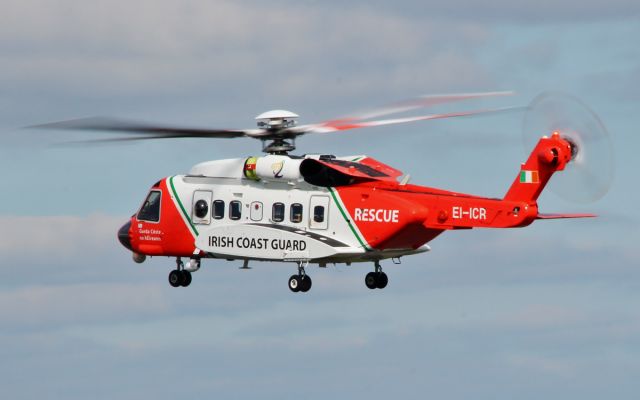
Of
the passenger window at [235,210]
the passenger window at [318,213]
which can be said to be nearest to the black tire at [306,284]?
the passenger window at [318,213]

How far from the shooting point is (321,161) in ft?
224

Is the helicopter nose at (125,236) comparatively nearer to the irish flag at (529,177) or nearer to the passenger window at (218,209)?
the passenger window at (218,209)

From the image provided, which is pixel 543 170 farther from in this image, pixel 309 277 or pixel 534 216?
pixel 309 277

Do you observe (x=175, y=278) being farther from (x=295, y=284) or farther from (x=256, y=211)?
(x=295, y=284)

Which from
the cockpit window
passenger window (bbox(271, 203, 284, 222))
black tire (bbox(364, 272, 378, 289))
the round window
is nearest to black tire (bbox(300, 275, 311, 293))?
passenger window (bbox(271, 203, 284, 222))

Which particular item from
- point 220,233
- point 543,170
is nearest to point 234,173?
point 220,233

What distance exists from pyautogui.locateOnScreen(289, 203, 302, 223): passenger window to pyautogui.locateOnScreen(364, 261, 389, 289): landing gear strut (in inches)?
130

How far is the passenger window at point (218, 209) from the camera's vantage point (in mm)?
70750

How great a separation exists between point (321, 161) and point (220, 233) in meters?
4.82

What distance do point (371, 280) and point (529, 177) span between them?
25.7 ft

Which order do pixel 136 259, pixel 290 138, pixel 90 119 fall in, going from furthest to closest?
pixel 136 259 < pixel 290 138 < pixel 90 119

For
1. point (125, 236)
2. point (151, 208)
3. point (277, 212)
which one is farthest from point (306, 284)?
point (125, 236)

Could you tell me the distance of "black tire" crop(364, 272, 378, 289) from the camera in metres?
69.9

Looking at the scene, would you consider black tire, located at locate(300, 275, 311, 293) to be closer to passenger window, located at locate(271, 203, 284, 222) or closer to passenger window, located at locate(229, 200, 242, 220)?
passenger window, located at locate(271, 203, 284, 222)
